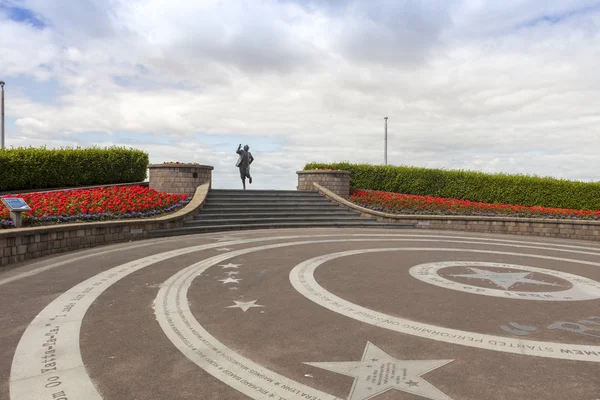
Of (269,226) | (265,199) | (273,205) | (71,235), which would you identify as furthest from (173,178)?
(71,235)

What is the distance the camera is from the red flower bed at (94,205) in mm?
10266

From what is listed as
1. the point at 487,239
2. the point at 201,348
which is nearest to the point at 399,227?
the point at 487,239

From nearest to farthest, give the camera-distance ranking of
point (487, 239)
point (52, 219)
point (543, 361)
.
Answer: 1. point (543, 361)
2. point (52, 219)
3. point (487, 239)

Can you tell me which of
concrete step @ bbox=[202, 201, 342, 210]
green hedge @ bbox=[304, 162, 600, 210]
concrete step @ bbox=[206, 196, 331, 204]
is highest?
green hedge @ bbox=[304, 162, 600, 210]

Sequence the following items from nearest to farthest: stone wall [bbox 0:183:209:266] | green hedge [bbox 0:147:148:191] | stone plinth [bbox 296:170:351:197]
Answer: stone wall [bbox 0:183:209:266] < green hedge [bbox 0:147:148:191] < stone plinth [bbox 296:170:351:197]

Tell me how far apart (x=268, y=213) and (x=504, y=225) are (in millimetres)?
9884

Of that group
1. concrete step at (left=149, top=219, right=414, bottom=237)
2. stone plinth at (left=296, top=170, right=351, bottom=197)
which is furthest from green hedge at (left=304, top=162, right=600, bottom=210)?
concrete step at (left=149, top=219, right=414, bottom=237)

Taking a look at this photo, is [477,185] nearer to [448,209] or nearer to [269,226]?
[448,209]

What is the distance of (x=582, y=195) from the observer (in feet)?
72.0

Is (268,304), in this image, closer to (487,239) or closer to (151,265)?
(151,265)

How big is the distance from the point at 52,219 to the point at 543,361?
436 inches

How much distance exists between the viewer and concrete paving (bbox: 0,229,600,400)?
3.24m

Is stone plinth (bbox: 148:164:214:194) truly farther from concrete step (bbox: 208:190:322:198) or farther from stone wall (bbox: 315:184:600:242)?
stone wall (bbox: 315:184:600:242)

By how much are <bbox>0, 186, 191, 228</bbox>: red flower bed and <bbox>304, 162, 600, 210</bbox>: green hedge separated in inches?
458
